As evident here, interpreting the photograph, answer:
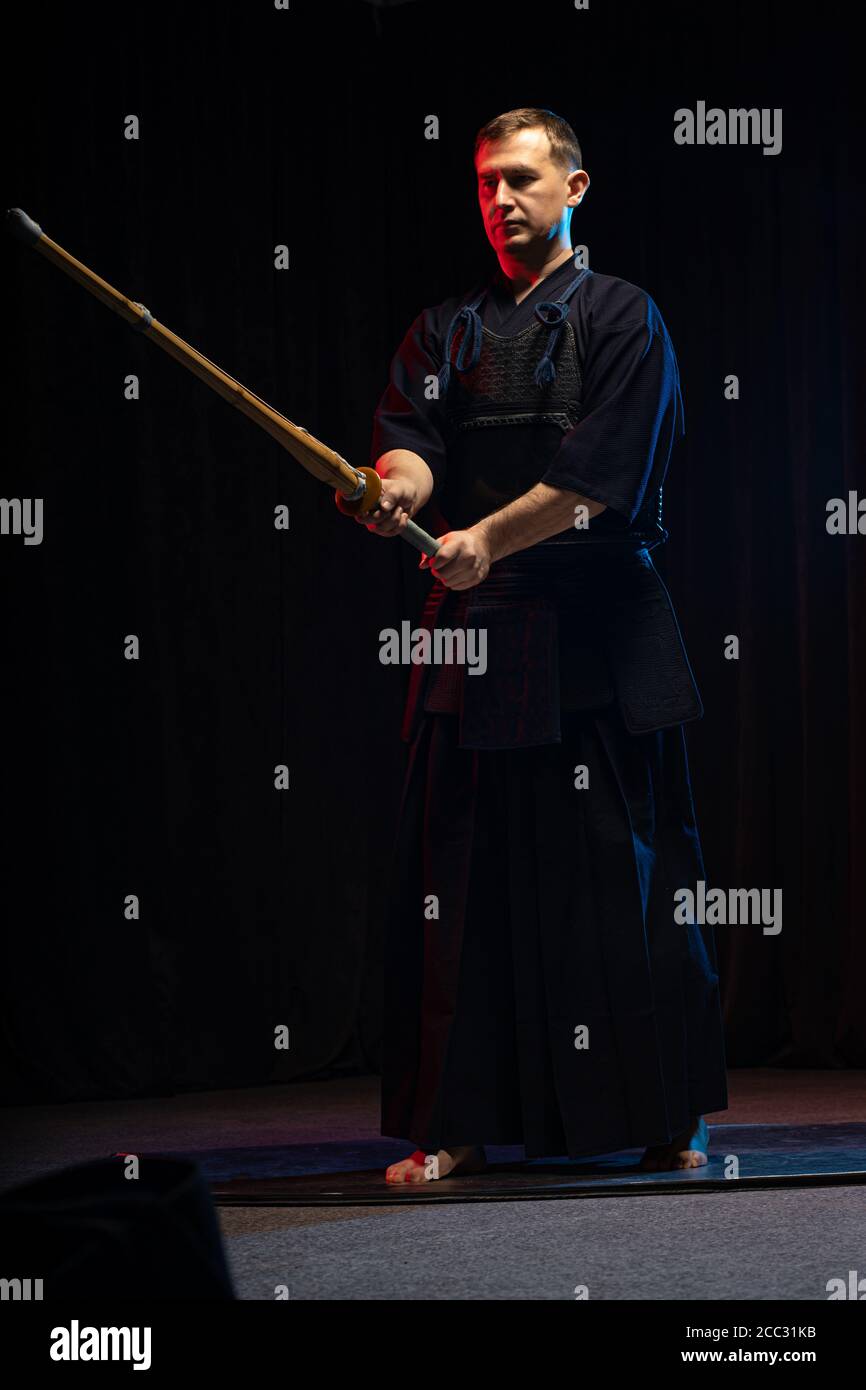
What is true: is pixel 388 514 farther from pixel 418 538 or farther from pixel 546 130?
pixel 546 130

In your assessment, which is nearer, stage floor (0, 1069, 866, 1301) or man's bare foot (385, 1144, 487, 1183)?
stage floor (0, 1069, 866, 1301)

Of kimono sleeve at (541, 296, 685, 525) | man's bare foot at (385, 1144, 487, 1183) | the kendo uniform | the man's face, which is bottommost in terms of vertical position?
man's bare foot at (385, 1144, 487, 1183)

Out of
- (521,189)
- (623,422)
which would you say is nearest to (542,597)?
(623,422)

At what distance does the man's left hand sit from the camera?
8.58 feet

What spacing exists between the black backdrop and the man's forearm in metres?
1.60

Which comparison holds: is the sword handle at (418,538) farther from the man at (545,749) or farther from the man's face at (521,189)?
the man's face at (521,189)

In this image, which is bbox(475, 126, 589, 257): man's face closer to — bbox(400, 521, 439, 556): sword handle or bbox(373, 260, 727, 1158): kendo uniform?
bbox(373, 260, 727, 1158): kendo uniform

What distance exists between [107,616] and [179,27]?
1489mm

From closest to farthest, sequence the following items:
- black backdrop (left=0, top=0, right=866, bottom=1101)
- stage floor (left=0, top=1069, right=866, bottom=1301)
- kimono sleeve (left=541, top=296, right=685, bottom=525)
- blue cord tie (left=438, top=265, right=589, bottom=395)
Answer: stage floor (left=0, top=1069, right=866, bottom=1301)
kimono sleeve (left=541, top=296, right=685, bottom=525)
blue cord tie (left=438, top=265, right=589, bottom=395)
black backdrop (left=0, top=0, right=866, bottom=1101)

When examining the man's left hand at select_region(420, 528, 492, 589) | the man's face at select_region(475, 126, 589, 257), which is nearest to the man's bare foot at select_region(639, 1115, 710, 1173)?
the man's left hand at select_region(420, 528, 492, 589)

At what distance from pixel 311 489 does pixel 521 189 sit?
1.71 meters

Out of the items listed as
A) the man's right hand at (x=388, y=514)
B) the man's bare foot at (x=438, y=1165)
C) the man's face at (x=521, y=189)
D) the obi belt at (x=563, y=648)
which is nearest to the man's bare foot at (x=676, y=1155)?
the man's bare foot at (x=438, y=1165)

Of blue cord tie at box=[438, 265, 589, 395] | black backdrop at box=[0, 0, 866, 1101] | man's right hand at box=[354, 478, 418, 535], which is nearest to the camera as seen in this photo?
man's right hand at box=[354, 478, 418, 535]

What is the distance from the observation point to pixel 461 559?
2625 millimetres
